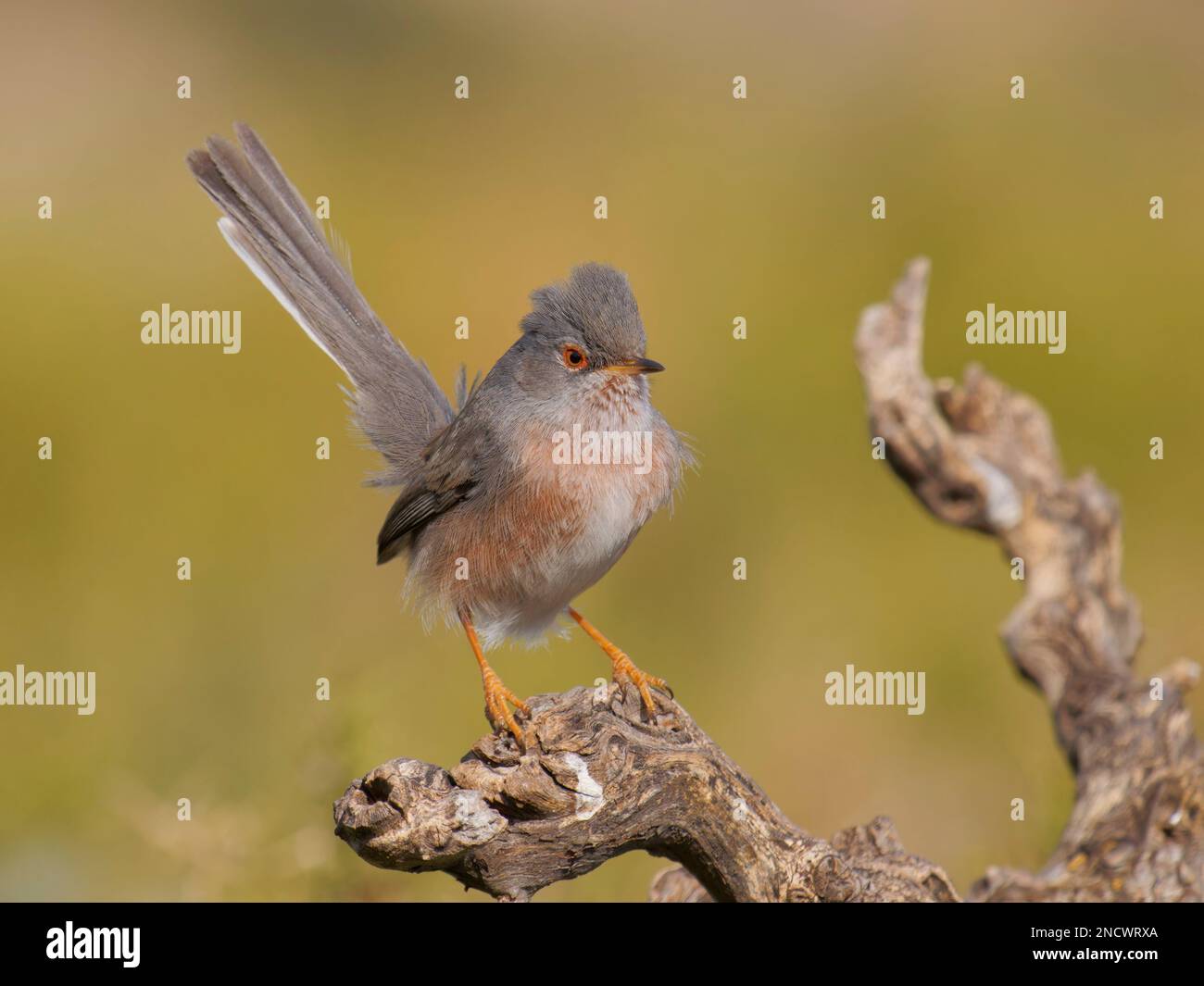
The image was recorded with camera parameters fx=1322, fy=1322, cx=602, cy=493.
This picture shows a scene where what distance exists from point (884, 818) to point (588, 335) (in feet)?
6.59

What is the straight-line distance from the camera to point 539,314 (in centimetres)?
479

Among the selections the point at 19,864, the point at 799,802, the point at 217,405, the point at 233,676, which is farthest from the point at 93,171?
the point at 799,802

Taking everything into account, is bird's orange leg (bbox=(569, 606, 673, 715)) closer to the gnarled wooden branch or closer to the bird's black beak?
the gnarled wooden branch

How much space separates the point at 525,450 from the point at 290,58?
934 cm

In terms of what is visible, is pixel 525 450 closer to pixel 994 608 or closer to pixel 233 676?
pixel 233 676

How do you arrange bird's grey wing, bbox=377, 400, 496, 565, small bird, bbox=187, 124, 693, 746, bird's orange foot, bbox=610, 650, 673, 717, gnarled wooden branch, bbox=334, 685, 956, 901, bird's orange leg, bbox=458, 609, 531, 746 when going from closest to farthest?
gnarled wooden branch, bbox=334, 685, 956, 901
bird's orange leg, bbox=458, 609, 531, 746
bird's orange foot, bbox=610, 650, 673, 717
small bird, bbox=187, 124, 693, 746
bird's grey wing, bbox=377, 400, 496, 565

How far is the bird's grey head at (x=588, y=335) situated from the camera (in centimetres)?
461

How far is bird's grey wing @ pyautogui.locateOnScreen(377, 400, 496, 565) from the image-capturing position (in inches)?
191

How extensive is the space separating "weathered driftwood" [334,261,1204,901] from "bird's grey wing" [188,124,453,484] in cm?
181

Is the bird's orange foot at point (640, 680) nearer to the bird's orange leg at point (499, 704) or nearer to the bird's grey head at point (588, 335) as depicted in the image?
the bird's orange leg at point (499, 704)

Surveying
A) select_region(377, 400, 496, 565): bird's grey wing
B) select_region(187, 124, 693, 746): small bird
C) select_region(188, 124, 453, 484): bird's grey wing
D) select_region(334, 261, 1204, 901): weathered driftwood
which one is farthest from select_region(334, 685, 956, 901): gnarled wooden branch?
select_region(188, 124, 453, 484): bird's grey wing

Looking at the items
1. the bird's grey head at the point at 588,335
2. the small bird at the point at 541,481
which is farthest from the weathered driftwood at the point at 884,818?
the bird's grey head at the point at 588,335

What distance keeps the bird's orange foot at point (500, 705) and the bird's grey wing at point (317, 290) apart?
131 centimetres

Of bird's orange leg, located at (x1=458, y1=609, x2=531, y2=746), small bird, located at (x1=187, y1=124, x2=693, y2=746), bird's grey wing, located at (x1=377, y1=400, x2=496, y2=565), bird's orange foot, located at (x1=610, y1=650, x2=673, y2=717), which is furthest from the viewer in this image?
bird's grey wing, located at (x1=377, y1=400, x2=496, y2=565)
